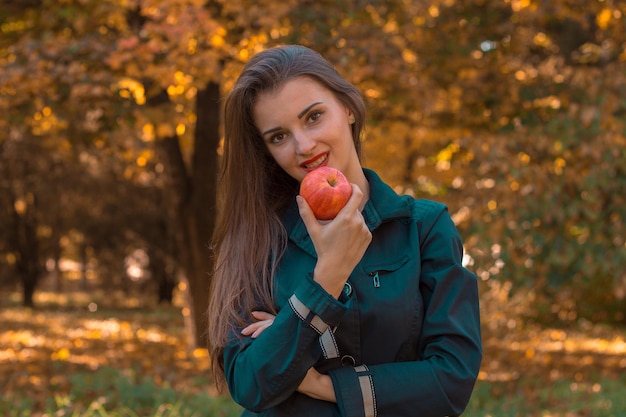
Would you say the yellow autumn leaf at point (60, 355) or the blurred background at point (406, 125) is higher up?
the blurred background at point (406, 125)

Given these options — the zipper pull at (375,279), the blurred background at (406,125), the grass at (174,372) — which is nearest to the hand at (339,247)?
the zipper pull at (375,279)

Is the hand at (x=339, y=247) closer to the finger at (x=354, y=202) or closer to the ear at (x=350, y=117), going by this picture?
the finger at (x=354, y=202)

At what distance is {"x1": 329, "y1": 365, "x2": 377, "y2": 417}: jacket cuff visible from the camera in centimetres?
190

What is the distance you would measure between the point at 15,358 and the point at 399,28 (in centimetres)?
582

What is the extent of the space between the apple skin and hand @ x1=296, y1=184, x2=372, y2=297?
0.16ft

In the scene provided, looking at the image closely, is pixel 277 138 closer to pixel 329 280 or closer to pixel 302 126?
pixel 302 126

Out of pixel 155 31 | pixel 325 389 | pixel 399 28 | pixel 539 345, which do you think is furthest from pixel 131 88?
pixel 325 389

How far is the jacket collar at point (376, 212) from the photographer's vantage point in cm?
205

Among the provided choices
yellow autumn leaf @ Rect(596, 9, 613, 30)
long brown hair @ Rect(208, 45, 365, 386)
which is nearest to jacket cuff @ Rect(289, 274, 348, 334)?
long brown hair @ Rect(208, 45, 365, 386)

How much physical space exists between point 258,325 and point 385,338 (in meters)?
0.30

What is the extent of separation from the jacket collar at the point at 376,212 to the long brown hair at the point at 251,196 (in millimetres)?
44

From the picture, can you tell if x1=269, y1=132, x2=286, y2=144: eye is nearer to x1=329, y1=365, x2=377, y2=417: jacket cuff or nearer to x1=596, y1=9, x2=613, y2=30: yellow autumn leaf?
x1=329, y1=365, x2=377, y2=417: jacket cuff

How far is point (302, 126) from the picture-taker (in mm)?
2053

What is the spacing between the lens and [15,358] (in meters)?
9.77
